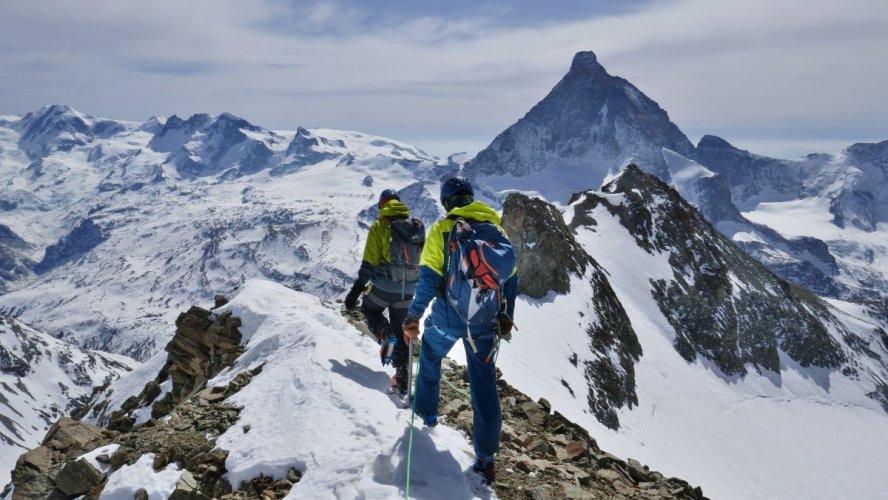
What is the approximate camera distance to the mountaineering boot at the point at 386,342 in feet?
37.4

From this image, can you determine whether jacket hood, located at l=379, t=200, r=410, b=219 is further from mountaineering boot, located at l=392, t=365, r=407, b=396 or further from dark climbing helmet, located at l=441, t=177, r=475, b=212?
mountaineering boot, located at l=392, t=365, r=407, b=396

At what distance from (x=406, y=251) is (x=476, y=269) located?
3.92 meters

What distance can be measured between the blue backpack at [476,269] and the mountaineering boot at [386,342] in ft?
11.8

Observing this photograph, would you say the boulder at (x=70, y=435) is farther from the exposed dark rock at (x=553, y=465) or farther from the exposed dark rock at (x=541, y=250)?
A: the exposed dark rock at (x=541, y=250)

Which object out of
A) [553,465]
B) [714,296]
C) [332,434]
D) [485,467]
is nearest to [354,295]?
[332,434]

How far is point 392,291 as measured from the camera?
11.7m

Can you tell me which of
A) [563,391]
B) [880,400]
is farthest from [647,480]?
[880,400]

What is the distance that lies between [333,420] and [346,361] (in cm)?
318

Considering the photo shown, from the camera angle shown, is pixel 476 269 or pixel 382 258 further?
pixel 382 258

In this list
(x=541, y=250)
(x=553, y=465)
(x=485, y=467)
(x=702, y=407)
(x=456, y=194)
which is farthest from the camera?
(x=702, y=407)

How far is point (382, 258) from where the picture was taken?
38.0ft

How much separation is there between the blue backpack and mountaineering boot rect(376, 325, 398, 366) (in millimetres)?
3583

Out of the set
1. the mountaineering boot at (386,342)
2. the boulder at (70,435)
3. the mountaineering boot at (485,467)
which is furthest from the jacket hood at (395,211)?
the boulder at (70,435)

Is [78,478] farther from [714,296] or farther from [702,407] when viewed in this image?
[714,296]
